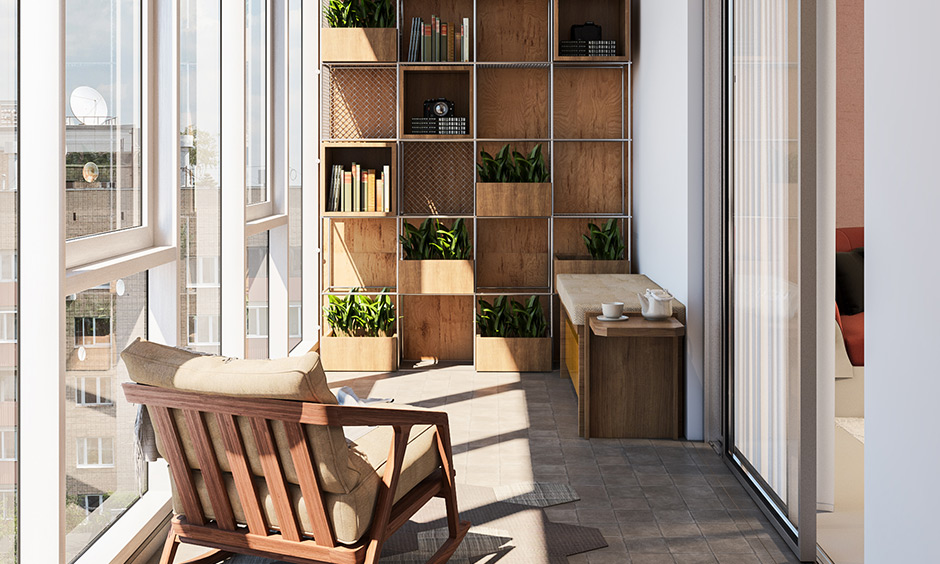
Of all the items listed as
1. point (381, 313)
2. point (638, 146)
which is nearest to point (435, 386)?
point (381, 313)

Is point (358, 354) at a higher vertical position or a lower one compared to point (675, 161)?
lower

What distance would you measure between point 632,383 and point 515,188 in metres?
2.22

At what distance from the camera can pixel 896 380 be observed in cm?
195

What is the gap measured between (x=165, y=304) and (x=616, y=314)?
7.46 feet

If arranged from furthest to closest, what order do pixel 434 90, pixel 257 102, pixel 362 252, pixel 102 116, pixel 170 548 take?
pixel 362 252, pixel 434 90, pixel 257 102, pixel 102 116, pixel 170 548

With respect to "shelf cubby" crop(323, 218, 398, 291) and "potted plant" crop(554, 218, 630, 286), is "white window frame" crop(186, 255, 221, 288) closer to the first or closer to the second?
"shelf cubby" crop(323, 218, 398, 291)

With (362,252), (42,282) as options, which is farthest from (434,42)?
(42,282)

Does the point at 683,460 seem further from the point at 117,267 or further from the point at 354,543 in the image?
the point at 117,267

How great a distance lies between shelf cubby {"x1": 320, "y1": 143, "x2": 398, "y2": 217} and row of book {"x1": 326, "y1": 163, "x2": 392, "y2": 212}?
38mm

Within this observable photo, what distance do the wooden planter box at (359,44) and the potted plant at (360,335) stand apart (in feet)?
5.81

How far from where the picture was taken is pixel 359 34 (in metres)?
6.19

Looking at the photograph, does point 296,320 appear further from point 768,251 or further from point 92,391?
point 768,251

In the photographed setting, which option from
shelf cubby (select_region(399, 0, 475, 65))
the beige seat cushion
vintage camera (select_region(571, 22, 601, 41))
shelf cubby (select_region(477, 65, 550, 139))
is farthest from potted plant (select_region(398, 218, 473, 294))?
the beige seat cushion

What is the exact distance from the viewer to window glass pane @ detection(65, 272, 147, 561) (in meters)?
2.57
